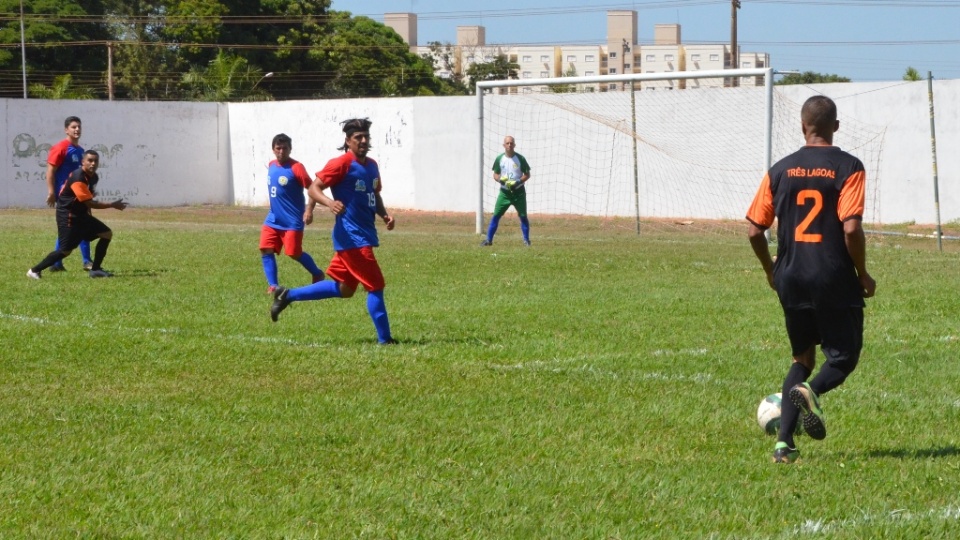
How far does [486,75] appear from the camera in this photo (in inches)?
3169

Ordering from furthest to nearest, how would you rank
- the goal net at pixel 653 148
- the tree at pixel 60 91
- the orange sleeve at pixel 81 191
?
the tree at pixel 60 91
the goal net at pixel 653 148
the orange sleeve at pixel 81 191

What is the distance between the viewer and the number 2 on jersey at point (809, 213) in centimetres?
591

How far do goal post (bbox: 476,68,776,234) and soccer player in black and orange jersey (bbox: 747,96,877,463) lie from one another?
23.2m

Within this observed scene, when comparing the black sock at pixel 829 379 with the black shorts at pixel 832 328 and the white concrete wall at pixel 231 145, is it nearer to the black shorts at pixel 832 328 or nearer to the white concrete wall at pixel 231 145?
the black shorts at pixel 832 328

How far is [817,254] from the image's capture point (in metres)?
5.95

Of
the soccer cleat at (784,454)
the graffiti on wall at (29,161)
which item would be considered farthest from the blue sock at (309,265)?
the graffiti on wall at (29,161)

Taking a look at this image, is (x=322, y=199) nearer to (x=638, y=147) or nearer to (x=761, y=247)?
(x=761, y=247)

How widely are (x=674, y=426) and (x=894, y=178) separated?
22431 mm

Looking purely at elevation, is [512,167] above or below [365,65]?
below

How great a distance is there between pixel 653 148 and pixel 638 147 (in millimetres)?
360

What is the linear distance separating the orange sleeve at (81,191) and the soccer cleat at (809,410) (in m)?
11.4

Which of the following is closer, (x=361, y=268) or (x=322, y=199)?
(x=322, y=199)

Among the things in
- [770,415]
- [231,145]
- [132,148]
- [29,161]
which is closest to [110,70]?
[231,145]

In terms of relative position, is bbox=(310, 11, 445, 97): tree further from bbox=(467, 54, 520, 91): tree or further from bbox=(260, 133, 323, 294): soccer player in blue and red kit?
bbox=(260, 133, 323, 294): soccer player in blue and red kit
